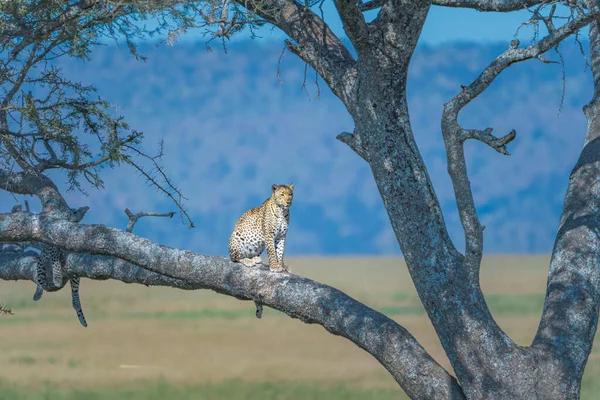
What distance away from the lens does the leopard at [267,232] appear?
742 cm

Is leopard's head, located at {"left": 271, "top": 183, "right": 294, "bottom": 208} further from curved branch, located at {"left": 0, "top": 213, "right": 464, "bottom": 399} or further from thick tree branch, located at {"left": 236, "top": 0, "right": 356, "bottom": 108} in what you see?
thick tree branch, located at {"left": 236, "top": 0, "right": 356, "bottom": 108}

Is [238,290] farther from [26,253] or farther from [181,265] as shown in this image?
[26,253]

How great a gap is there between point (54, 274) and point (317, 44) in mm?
4126

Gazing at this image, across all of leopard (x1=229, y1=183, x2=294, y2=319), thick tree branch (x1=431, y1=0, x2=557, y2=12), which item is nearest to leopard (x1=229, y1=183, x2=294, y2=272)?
leopard (x1=229, y1=183, x2=294, y2=319)

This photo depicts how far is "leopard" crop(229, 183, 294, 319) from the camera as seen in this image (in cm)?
742

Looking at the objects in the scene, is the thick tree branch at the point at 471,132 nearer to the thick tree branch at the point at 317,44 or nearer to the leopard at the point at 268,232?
the thick tree branch at the point at 317,44

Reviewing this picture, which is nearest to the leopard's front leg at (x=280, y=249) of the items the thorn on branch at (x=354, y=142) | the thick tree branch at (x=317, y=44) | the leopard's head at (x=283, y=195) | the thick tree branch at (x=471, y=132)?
the leopard's head at (x=283, y=195)

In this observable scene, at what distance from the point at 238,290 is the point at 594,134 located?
367 centimetres

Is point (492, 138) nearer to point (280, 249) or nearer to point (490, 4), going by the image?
point (280, 249)

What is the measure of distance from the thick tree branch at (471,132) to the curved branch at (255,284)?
88 cm

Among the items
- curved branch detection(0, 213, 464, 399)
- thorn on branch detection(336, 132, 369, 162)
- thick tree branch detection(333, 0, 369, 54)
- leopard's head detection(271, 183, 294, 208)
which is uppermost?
thick tree branch detection(333, 0, 369, 54)

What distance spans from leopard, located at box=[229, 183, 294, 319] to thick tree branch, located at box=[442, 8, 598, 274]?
185 centimetres

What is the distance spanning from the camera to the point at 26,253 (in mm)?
9844

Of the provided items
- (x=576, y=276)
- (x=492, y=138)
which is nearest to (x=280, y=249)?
(x=492, y=138)
